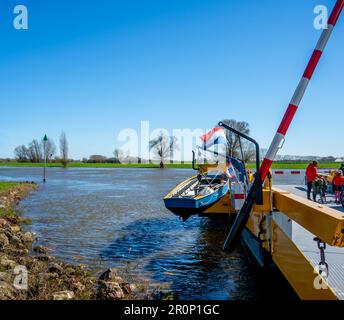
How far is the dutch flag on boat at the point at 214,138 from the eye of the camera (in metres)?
13.0

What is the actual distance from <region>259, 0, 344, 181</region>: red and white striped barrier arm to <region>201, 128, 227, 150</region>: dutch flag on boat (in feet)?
22.5

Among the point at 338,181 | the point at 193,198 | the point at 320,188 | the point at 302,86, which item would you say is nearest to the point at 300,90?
the point at 302,86

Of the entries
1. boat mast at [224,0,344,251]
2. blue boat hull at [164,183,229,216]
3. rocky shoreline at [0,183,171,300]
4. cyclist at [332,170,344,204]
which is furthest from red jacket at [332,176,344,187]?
rocky shoreline at [0,183,171,300]

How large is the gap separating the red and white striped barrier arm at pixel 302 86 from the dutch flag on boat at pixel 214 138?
6.87 m

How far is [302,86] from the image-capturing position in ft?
19.0

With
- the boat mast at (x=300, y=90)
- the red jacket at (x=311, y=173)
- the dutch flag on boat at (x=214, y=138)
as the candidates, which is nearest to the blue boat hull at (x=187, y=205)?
the dutch flag on boat at (x=214, y=138)

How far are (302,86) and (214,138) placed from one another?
743 cm

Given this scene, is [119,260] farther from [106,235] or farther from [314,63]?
[314,63]

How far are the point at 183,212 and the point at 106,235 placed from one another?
371 centimetres

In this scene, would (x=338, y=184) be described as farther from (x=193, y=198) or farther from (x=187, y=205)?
(x=187, y=205)

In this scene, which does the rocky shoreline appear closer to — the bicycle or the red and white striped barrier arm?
the red and white striped barrier arm

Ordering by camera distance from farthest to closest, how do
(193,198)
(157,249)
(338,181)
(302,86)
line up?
1. (338,181)
2. (193,198)
3. (157,249)
4. (302,86)

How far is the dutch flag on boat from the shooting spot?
42.7 ft
